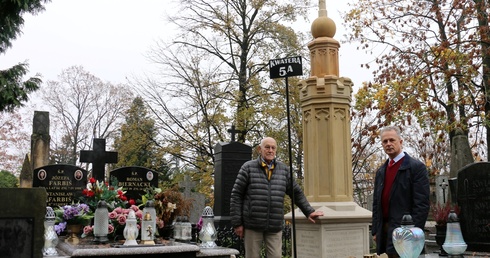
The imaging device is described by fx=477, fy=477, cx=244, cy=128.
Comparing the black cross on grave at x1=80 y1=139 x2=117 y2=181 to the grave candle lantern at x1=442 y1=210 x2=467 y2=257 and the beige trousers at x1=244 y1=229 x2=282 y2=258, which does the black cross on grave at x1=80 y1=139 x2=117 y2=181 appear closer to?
the beige trousers at x1=244 y1=229 x2=282 y2=258

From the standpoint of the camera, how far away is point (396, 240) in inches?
140

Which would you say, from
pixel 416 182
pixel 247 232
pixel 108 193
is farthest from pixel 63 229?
pixel 416 182

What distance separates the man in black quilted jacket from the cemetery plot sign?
3.15 feet

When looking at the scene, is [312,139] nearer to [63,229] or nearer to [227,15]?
[63,229]

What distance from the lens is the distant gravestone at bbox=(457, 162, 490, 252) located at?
613 cm

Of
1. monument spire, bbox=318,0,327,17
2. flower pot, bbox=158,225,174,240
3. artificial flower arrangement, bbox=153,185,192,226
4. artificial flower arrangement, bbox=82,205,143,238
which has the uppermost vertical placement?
monument spire, bbox=318,0,327,17

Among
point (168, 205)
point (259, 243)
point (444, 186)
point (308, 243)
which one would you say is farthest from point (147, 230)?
point (444, 186)

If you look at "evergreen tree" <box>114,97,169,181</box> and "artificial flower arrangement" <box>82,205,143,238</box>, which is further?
"evergreen tree" <box>114,97,169,181</box>

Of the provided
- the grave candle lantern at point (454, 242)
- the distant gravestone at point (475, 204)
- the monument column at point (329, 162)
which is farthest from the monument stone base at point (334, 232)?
the grave candle lantern at point (454, 242)

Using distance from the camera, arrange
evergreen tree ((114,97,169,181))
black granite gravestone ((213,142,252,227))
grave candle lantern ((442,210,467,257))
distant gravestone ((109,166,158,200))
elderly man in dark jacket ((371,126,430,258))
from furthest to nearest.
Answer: evergreen tree ((114,97,169,181)) < black granite gravestone ((213,142,252,227)) < distant gravestone ((109,166,158,200)) < elderly man in dark jacket ((371,126,430,258)) < grave candle lantern ((442,210,467,257))

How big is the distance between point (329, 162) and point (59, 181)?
589cm

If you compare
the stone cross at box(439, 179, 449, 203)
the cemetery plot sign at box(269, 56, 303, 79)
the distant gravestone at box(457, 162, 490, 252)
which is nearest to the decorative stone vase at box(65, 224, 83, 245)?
the cemetery plot sign at box(269, 56, 303, 79)

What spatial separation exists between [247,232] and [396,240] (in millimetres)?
2505

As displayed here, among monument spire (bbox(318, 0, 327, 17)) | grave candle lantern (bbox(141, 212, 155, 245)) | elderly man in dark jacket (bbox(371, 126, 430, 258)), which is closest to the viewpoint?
elderly man in dark jacket (bbox(371, 126, 430, 258))
